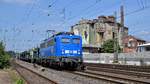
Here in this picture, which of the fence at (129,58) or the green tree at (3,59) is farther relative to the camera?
the fence at (129,58)

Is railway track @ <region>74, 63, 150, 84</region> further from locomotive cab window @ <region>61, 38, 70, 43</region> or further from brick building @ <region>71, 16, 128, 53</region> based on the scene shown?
brick building @ <region>71, 16, 128, 53</region>

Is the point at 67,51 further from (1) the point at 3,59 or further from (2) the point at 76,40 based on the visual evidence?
(1) the point at 3,59

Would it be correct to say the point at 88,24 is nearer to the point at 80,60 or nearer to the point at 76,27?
the point at 76,27

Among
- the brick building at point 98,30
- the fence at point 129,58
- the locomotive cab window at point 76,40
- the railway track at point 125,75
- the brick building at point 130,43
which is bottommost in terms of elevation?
the railway track at point 125,75

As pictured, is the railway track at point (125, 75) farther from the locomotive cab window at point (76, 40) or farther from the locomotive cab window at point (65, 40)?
the locomotive cab window at point (65, 40)

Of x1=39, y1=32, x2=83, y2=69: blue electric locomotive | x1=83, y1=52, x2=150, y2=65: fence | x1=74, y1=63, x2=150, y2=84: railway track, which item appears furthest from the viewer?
x1=83, y1=52, x2=150, y2=65: fence

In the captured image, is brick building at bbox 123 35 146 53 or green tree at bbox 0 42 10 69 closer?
green tree at bbox 0 42 10 69

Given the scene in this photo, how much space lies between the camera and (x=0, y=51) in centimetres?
4044

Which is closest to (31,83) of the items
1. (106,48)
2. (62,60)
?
(62,60)

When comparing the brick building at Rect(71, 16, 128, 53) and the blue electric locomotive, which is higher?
the brick building at Rect(71, 16, 128, 53)

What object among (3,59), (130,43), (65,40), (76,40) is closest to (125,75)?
(76,40)

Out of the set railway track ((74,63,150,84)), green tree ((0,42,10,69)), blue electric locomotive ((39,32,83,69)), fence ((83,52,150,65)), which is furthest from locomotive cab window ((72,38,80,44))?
fence ((83,52,150,65))

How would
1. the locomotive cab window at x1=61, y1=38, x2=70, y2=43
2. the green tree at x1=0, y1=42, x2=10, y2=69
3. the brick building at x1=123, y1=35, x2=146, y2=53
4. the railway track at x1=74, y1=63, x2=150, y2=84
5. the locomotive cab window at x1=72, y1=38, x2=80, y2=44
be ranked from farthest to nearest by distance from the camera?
1. the brick building at x1=123, y1=35, x2=146, y2=53
2. the green tree at x1=0, y1=42, x2=10, y2=69
3. the locomotive cab window at x1=72, y1=38, x2=80, y2=44
4. the locomotive cab window at x1=61, y1=38, x2=70, y2=43
5. the railway track at x1=74, y1=63, x2=150, y2=84

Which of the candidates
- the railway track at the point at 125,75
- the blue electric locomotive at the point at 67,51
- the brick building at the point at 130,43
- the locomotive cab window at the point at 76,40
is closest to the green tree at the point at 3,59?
the blue electric locomotive at the point at 67,51
